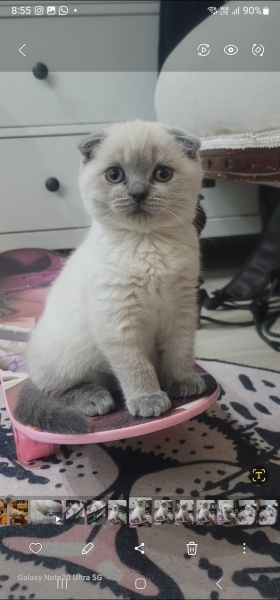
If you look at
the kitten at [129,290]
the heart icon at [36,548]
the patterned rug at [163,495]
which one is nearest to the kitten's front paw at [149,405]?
the kitten at [129,290]

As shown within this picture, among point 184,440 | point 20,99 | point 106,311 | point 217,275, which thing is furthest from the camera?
point 217,275

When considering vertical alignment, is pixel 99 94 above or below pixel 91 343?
above

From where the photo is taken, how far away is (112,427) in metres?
0.69

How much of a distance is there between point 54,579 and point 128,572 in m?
0.08

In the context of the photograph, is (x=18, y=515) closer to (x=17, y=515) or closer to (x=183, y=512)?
(x=17, y=515)

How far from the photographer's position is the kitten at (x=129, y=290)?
0.68 meters

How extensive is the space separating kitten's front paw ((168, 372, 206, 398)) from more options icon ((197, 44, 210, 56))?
0.55 meters

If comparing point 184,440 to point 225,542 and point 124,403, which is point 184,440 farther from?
point 225,542

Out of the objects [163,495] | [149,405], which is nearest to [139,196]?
[149,405]

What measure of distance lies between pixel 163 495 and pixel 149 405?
4.5 inches

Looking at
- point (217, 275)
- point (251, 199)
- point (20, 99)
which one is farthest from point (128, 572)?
point (251, 199)

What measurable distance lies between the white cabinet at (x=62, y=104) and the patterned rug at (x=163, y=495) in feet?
1.26

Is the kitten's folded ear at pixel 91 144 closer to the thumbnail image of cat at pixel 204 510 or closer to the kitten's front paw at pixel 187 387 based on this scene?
the kitten's front paw at pixel 187 387

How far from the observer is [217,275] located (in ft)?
5.05
